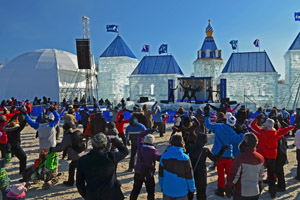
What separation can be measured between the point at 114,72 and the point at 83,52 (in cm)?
1153

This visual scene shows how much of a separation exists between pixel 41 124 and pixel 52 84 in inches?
1380

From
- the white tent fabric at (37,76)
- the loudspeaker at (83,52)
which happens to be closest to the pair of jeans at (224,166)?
the loudspeaker at (83,52)

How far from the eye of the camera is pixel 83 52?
72.8ft

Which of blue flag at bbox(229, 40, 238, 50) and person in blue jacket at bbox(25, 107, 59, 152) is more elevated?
blue flag at bbox(229, 40, 238, 50)

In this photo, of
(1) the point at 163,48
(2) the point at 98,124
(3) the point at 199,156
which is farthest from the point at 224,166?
(1) the point at 163,48

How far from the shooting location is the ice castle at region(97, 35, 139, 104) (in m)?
33.6

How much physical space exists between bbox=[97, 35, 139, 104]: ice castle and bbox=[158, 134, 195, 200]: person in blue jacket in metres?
30.3

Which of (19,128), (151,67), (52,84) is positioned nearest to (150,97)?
(151,67)

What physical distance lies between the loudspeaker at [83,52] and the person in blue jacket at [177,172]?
66.5ft

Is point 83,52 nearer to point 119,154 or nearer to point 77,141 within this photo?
point 77,141

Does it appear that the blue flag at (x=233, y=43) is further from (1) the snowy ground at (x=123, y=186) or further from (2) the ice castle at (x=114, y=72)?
(1) the snowy ground at (x=123, y=186)

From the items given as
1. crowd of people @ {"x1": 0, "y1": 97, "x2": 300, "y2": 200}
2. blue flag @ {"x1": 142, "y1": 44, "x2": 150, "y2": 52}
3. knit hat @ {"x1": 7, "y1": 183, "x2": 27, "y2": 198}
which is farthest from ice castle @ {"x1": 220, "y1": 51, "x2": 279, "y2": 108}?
knit hat @ {"x1": 7, "y1": 183, "x2": 27, "y2": 198}

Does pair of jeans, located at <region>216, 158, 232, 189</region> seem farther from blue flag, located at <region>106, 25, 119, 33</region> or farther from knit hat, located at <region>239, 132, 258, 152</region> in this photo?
blue flag, located at <region>106, 25, 119, 33</region>

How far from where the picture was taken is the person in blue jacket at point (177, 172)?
3350 mm
